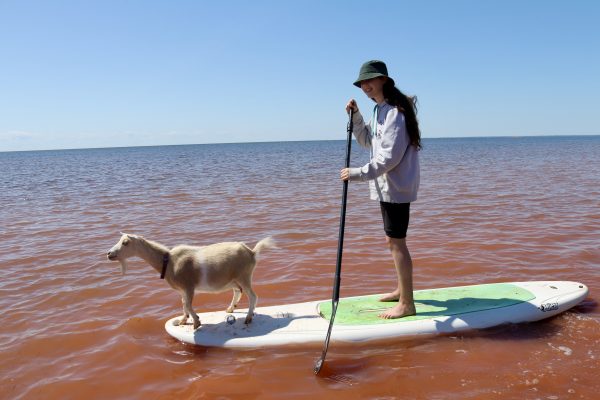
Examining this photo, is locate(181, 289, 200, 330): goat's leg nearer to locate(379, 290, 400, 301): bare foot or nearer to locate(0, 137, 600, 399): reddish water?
locate(0, 137, 600, 399): reddish water

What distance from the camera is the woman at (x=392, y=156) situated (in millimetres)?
4676

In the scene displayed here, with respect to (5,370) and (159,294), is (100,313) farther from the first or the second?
(5,370)

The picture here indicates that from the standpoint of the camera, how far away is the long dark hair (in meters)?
4.70

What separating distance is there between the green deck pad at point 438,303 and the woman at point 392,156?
25.1 inches

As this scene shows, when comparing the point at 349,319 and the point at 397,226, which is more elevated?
the point at 397,226

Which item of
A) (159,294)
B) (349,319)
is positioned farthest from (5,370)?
(349,319)

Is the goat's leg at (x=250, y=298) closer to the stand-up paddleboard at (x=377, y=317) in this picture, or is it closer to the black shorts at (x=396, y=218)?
the stand-up paddleboard at (x=377, y=317)

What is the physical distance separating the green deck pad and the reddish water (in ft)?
1.21

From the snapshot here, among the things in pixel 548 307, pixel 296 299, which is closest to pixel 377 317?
pixel 296 299

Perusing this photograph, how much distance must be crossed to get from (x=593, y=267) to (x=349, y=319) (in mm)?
4753

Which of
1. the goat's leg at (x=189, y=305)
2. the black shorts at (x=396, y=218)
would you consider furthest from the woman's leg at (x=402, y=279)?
the goat's leg at (x=189, y=305)

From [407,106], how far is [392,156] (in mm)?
590

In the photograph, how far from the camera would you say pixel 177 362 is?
4895mm

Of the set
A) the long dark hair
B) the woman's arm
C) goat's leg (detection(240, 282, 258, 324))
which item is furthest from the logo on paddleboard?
goat's leg (detection(240, 282, 258, 324))
